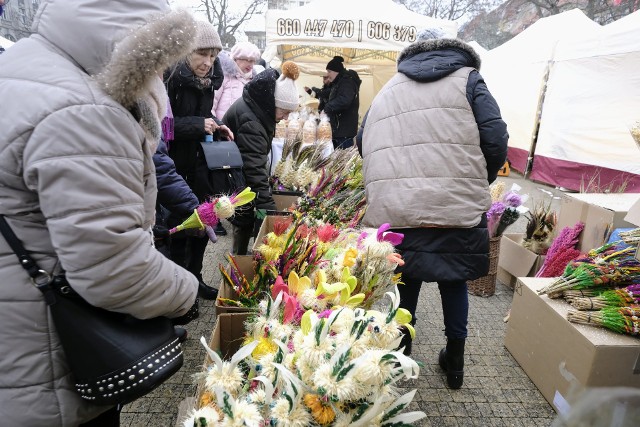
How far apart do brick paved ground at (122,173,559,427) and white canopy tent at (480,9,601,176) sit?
6906mm

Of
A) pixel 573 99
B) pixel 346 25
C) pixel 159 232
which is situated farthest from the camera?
pixel 573 99

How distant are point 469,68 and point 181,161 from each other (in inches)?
75.7

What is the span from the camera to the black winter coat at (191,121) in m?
2.76

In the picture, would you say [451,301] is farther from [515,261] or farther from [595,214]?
[515,261]

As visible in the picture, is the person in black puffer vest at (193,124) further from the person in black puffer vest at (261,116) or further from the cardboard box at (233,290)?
the cardboard box at (233,290)

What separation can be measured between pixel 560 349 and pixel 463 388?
553 mm

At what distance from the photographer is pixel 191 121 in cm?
279

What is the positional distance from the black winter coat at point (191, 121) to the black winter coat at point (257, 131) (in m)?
0.24

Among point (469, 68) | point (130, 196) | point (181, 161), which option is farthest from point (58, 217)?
point (181, 161)

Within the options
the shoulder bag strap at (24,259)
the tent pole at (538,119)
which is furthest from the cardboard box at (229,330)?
the tent pole at (538,119)

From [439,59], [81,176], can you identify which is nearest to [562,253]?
[439,59]

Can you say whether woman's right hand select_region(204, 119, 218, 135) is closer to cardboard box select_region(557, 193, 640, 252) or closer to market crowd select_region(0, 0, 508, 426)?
market crowd select_region(0, 0, 508, 426)

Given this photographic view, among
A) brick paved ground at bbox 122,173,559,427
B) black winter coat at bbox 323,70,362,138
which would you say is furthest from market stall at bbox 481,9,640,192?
brick paved ground at bbox 122,173,559,427

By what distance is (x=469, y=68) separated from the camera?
6.67 ft
